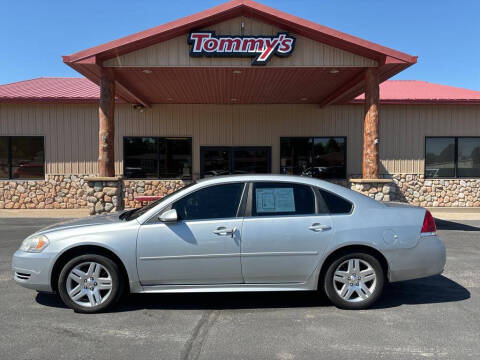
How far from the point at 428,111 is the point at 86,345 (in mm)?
14354

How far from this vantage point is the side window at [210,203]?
418cm

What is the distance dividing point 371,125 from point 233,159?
5.99 meters

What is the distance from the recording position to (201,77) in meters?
10.3

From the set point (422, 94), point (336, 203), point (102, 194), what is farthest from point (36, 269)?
point (422, 94)

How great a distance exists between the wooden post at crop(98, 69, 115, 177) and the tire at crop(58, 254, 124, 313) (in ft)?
19.1

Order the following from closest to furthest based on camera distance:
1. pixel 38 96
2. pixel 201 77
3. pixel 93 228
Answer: pixel 93 228 < pixel 201 77 < pixel 38 96

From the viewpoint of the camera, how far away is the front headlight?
405cm

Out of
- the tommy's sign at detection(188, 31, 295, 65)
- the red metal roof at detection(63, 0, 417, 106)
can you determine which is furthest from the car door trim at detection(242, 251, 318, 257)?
the red metal roof at detection(63, 0, 417, 106)

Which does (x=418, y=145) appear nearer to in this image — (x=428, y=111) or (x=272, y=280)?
(x=428, y=111)

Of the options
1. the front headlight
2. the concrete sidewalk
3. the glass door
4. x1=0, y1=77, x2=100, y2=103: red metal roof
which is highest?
x1=0, y1=77, x2=100, y2=103: red metal roof

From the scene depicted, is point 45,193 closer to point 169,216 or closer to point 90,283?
point 90,283

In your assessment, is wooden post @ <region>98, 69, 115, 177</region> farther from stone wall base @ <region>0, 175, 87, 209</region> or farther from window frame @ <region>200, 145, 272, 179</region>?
window frame @ <region>200, 145, 272, 179</region>

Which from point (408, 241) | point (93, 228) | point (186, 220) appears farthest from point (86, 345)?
point (408, 241)

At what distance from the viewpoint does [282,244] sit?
407 centimetres
